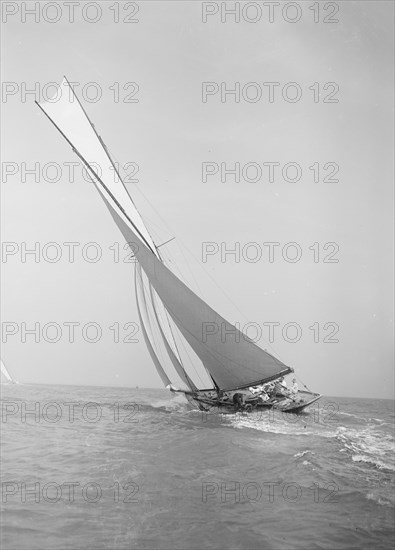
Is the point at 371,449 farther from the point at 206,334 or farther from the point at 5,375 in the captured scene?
the point at 5,375

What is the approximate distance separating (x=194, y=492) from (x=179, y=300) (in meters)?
11.5

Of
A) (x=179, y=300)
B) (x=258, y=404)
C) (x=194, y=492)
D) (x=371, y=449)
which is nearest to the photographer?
(x=194, y=492)

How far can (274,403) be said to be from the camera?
2373 cm

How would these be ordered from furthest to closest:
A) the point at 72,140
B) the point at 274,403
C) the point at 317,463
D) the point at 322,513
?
the point at 274,403, the point at 72,140, the point at 317,463, the point at 322,513

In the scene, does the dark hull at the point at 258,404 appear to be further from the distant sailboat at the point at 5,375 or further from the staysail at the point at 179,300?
the distant sailboat at the point at 5,375

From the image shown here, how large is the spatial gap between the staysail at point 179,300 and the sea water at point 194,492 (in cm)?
456

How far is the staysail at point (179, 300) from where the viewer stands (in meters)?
19.5

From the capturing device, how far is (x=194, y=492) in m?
8.88

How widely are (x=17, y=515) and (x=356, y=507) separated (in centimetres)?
625

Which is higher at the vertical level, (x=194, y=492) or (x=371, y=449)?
(x=194, y=492)

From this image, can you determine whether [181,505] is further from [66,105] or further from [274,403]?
[66,105]

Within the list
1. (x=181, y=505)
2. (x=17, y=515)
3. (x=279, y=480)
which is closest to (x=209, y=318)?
(x=279, y=480)

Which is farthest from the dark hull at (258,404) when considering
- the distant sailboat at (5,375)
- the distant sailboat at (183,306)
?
the distant sailboat at (5,375)

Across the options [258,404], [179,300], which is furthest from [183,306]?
[258,404]
